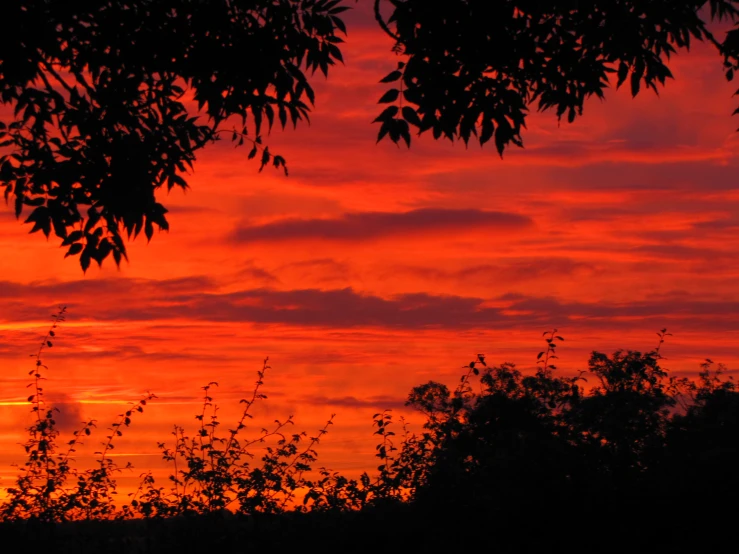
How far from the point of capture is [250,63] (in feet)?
33.4

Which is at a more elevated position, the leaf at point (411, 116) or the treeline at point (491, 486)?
the leaf at point (411, 116)

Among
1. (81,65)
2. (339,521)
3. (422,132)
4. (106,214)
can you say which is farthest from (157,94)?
(339,521)

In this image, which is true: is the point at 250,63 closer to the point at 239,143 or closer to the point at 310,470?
the point at 239,143

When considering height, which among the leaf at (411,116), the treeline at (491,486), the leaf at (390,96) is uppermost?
the leaf at (390,96)

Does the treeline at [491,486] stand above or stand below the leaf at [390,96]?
below

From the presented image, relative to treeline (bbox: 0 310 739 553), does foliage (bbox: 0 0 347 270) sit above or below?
above

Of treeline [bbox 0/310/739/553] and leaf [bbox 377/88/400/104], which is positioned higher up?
leaf [bbox 377/88/400/104]

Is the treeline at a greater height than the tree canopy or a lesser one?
lesser

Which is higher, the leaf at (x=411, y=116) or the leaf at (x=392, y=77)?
the leaf at (x=392, y=77)

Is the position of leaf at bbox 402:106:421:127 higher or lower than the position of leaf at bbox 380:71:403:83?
lower

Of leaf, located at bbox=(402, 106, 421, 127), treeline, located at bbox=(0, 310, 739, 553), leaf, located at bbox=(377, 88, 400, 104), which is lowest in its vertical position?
treeline, located at bbox=(0, 310, 739, 553)

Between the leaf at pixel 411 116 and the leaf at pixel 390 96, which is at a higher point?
the leaf at pixel 390 96

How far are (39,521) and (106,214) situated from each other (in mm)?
4210

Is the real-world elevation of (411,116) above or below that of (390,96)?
below
